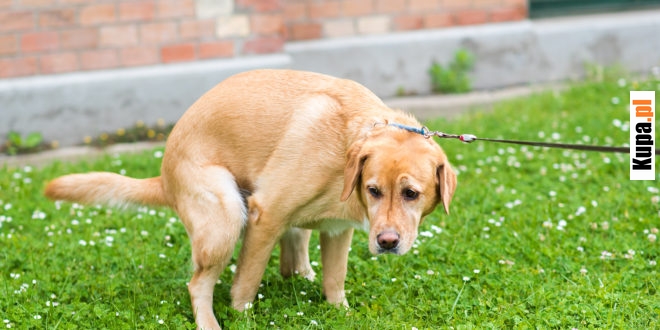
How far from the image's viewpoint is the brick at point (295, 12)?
952 centimetres

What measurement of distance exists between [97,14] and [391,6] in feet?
11.0

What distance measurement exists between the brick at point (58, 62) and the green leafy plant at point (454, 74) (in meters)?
4.08

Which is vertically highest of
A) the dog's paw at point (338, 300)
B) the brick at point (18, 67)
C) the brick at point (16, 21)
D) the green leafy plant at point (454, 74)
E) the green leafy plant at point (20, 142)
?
the brick at point (16, 21)

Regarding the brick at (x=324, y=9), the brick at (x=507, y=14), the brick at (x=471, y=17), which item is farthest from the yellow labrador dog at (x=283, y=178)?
the brick at (x=507, y=14)

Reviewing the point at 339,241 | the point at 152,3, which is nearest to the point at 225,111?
the point at 339,241

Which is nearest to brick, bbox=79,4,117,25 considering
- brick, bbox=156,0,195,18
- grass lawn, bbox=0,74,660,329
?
brick, bbox=156,0,195,18

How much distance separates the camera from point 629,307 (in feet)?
15.5

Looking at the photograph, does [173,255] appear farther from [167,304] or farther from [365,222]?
[365,222]

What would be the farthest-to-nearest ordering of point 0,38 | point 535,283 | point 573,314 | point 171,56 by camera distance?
point 171,56 < point 0,38 < point 535,283 < point 573,314

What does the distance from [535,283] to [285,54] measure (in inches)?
186

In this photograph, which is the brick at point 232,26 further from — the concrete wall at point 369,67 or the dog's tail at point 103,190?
the dog's tail at point 103,190

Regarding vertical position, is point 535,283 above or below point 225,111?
below

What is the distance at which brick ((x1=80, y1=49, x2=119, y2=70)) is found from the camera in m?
8.58

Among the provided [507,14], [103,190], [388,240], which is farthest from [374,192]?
[507,14]
